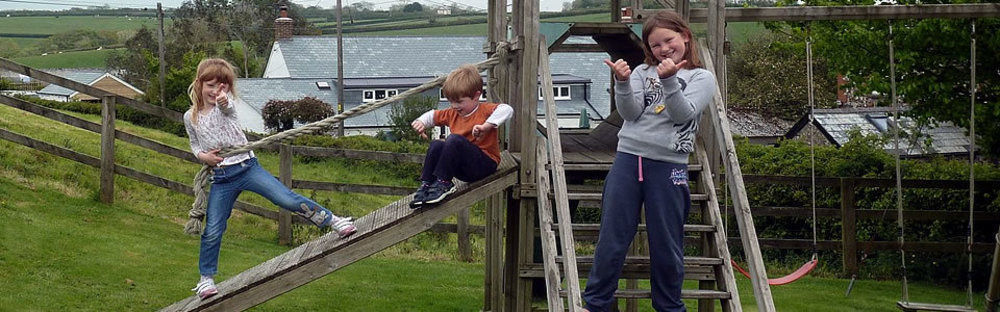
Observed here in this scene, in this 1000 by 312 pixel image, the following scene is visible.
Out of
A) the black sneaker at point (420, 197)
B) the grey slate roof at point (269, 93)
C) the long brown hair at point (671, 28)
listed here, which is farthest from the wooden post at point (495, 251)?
the grey slate roof at point (269, 93)

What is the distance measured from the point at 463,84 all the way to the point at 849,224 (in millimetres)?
7845

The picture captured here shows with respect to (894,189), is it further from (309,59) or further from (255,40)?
(255,40)

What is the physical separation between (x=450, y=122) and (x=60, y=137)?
13278 mm

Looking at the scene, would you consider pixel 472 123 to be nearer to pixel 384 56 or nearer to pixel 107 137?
pixel 107 137

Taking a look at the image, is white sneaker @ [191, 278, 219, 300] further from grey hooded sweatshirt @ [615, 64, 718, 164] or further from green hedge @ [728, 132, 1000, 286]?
green hedge @ [728, 132, 1000, 286]

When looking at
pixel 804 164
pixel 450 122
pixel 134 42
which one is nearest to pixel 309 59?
pixel 134 42

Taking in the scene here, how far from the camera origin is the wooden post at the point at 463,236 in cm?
1368

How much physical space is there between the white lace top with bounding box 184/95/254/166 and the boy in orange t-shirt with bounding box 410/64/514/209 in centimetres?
97

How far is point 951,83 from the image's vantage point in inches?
489

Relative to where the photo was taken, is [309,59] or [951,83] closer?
[951,83]

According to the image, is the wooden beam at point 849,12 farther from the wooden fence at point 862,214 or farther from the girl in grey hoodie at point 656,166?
the wooden fence at point 862,214

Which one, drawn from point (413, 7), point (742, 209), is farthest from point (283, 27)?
point (742, 209)

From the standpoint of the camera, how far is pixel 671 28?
19.0 feet

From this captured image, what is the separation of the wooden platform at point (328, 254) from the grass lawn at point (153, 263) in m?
2.57
